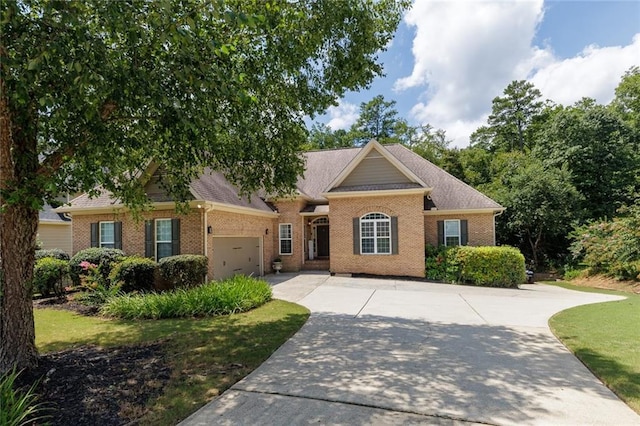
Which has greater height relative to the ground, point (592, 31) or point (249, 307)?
point (592, 31)

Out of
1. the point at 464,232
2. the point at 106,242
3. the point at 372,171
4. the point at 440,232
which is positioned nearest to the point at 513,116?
the point at 464,232

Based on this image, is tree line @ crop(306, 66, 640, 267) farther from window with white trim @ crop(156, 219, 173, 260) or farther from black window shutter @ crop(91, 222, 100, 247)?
black window shutter @ crop(91, 222, 100, 247)

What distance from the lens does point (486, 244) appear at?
679 inches

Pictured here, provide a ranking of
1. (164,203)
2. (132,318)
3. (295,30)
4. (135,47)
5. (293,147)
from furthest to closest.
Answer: (164,203) → (132,318) → (293,147) → (295,30) → (135,47)

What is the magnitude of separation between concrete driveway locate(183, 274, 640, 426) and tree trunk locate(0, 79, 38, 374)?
10.7 ft

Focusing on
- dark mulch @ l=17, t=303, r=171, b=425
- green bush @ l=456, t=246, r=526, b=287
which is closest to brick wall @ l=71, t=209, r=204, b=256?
dark mulch @ l=17, t=303, r=171, b=425

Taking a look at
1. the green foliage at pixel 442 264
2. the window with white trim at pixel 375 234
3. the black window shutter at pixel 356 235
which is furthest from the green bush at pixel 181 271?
the green foliage at pixel 442 264

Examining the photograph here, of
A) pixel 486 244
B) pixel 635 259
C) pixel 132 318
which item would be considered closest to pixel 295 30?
pixel 132 318

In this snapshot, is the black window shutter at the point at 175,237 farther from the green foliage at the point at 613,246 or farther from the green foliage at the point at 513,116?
the green foliage at the point at 513,116

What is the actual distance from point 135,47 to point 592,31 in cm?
1140

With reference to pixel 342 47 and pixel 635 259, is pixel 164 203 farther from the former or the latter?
pixel 635 259

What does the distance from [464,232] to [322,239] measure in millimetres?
7943

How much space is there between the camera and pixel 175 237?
13531 millimetres

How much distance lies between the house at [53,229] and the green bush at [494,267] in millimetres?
21830
